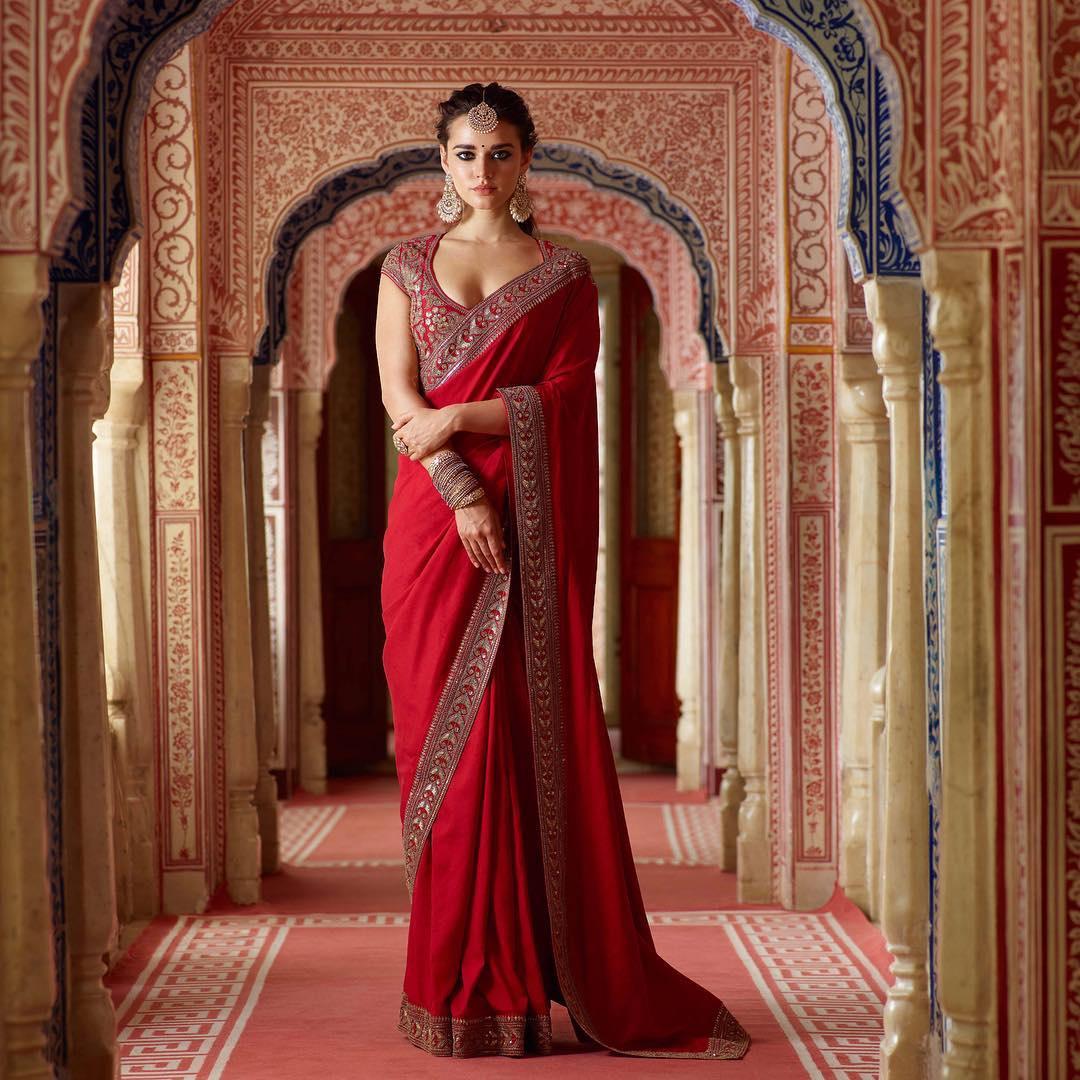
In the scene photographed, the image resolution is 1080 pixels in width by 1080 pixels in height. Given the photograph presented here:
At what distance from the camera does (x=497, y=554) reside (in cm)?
334

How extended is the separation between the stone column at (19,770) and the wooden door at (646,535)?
6441 mm

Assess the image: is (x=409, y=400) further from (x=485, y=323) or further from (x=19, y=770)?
(x=19, y=770)

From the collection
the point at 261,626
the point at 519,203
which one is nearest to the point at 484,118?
the point at 519,203

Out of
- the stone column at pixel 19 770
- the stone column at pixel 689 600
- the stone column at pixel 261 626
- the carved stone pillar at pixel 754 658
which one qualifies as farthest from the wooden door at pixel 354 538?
the stone column at pixel 19 770

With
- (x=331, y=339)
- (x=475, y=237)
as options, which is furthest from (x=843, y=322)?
(x=331, y=339)

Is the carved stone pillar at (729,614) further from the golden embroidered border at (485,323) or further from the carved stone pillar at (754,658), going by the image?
the golden embroidered border at (485,323)

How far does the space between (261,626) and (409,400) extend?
266 cm

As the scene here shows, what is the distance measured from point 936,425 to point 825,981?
1886mm

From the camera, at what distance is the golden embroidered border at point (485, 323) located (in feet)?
11.1

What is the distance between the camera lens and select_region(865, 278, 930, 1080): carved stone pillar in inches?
121

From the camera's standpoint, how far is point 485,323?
3.40 meters

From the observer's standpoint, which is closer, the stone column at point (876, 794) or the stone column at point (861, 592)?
the stone column at point (876, 794)

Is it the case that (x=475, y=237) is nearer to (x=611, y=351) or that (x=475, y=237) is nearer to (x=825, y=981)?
(x=825, y=981)

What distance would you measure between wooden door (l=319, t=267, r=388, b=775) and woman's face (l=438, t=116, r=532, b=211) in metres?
5.47
